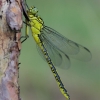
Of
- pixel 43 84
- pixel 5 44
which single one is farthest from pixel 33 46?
pixel 5 44

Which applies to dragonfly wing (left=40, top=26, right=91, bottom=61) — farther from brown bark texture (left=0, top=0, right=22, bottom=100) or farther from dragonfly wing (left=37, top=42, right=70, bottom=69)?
brown bark texture (left=0, top=0, right=22, bottom=100)

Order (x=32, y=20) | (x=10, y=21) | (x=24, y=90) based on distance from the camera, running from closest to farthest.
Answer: (x=10, y=21) < (x=32, y=20) < (x=24, y=90)

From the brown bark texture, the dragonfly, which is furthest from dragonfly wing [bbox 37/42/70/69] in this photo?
the brown bark texture

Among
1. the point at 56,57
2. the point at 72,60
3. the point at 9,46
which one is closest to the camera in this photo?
the point at 9,46

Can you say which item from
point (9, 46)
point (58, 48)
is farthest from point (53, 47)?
point (9, 46)

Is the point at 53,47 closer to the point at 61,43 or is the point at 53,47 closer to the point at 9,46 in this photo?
the point at 61,43

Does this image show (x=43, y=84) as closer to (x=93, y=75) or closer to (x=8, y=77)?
(x=93, y=75)

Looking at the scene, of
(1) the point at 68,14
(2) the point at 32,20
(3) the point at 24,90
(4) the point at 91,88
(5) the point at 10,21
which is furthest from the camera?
(1) the point at 68,14
